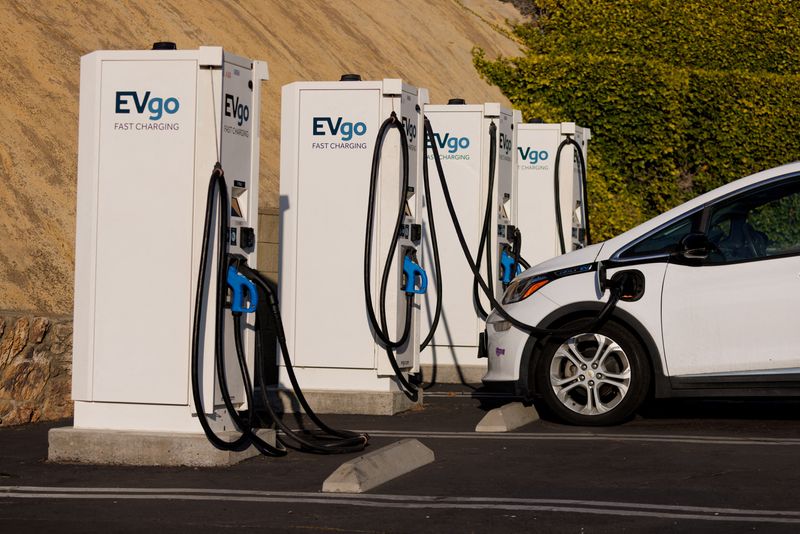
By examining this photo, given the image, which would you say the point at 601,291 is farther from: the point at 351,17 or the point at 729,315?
the point at 351,17

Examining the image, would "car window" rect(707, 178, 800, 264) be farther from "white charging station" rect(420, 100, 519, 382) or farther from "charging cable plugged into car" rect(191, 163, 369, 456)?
"white charging station" rect(420, 100, 519, 382)

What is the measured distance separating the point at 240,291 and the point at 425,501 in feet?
6.68

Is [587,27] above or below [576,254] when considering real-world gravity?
above

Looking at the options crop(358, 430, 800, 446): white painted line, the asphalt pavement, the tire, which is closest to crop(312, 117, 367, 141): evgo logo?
the tire

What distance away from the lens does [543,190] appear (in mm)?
15219

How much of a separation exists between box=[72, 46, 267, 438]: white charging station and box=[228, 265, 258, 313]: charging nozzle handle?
12cm

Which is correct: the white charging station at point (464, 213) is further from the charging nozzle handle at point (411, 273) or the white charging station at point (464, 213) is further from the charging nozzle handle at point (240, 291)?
the charging nozzle handle at point (240, 291)

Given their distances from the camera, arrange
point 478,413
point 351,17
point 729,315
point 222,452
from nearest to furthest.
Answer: point 222,452 → point 729,315 → point 478,413 → point 351,17

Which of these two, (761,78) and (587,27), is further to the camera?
(587,27)

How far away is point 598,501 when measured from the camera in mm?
6895

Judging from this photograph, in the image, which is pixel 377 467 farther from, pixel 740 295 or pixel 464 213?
pixel 464 213

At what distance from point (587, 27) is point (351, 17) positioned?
4.89 m

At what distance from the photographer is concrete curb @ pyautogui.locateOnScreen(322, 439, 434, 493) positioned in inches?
282

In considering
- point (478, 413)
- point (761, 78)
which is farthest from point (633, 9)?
point (478, 413)
